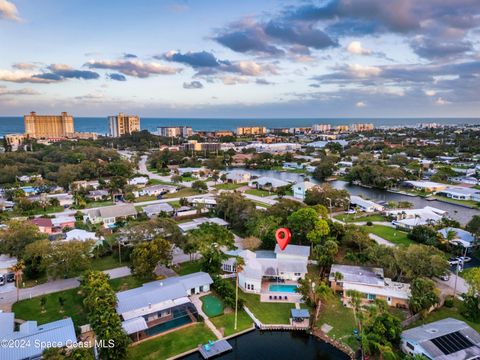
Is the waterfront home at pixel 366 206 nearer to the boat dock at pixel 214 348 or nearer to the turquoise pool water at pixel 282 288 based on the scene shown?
the turquoise pool water at pixel 282 288

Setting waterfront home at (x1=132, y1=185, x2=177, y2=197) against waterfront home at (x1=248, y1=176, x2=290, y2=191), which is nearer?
waterfront home at (x1=132, y1=185, x2=177, y2=197)

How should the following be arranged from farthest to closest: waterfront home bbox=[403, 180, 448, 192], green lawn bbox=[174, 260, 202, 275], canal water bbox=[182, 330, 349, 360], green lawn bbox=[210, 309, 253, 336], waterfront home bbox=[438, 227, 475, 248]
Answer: waterfront home bbox=[403, 180, 448, 192]
waterfront home bbox=[438, 227, 475, 248]
green lawn bbox=[174, 260, 202, 275]
green lawn bbox=[210, 309, 253, 336]
canal water bbox=[182, 330, 349, 360]

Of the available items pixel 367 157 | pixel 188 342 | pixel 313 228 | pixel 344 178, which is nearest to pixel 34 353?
pixel 188 342

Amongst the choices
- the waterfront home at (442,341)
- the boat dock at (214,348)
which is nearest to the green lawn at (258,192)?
the boat dock at (214,348)

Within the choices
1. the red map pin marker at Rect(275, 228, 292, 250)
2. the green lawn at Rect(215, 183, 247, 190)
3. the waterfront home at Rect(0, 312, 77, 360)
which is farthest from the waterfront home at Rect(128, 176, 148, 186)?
the waterfront home at Rect(0, 312, 77, 360)

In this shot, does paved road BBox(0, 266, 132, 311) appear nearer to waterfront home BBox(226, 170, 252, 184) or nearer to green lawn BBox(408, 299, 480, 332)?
green lawn BBox(408, 299, 480, 332)

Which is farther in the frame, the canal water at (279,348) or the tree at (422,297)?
the tree at (422,297)
